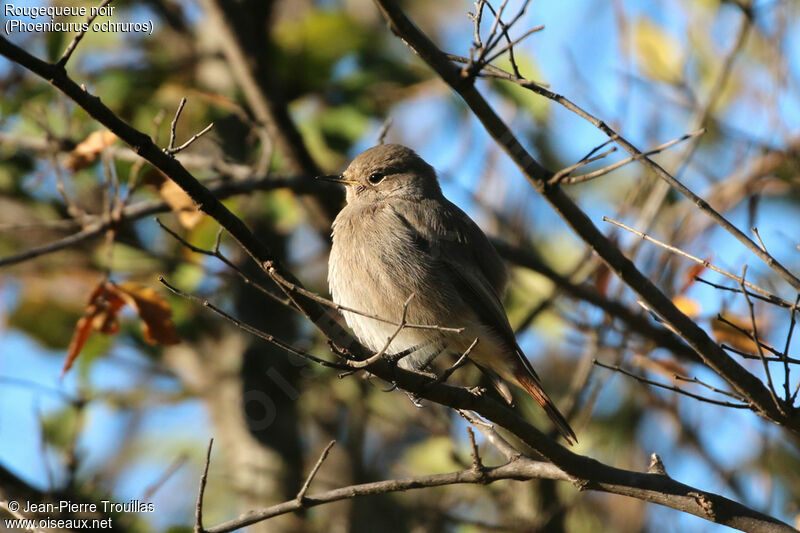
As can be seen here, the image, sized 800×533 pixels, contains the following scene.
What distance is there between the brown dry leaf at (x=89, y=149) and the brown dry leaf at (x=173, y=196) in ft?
1.03

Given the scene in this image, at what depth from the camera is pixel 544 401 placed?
4.38 metres

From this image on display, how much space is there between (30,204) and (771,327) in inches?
242

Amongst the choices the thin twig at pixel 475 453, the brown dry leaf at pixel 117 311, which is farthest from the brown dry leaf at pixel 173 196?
the thin twig at pixel 475 453

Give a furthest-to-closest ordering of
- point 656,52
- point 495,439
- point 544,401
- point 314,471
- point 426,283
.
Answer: point 656,52
point 426,283
point 544,401
point 495,439
point 314,471

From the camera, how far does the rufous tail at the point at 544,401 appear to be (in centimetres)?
424

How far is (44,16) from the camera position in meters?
6.72

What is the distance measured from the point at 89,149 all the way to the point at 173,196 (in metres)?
0.65

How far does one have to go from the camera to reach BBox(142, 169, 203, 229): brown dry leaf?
4.91m

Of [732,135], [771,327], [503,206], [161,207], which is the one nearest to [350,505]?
[503,206]

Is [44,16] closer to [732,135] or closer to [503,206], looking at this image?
[503,206]

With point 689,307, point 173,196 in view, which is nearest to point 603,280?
point 689,307

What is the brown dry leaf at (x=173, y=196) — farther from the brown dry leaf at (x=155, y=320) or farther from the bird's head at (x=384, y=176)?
the bird's head at (x=384, y=176)

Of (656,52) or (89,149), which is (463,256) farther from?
(656,52)

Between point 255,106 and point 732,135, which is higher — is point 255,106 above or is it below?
below
